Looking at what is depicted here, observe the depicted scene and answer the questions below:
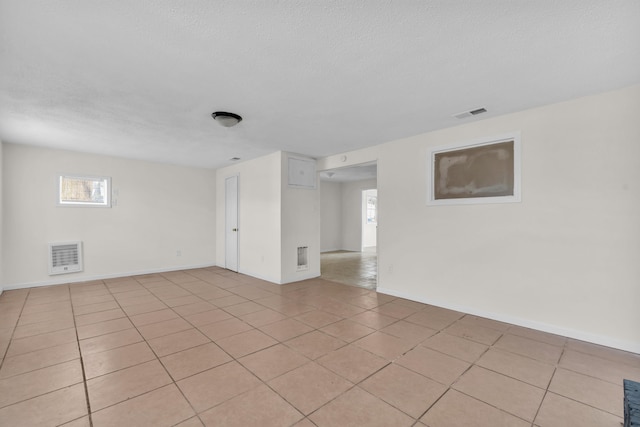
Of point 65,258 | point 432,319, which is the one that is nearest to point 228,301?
point 432,319

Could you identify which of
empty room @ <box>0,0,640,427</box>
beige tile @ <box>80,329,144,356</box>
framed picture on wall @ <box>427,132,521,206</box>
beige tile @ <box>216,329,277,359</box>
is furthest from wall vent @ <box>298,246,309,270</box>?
beige tile @ <box>80,329,144,356</box>

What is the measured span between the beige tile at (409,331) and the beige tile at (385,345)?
9 cm

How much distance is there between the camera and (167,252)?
6242mm

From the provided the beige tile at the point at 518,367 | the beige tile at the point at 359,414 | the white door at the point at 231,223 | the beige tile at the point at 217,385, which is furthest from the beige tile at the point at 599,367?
the white door at the point at 231,223

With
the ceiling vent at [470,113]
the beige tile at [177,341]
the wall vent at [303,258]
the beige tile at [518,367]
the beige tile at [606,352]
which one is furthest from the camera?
the wall vent at [303,258]

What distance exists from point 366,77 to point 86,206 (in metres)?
5.75

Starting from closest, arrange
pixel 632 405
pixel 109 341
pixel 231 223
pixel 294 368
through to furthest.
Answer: pixel 632 405
pixel 294 368
pixel 109 341
pixel 231 223

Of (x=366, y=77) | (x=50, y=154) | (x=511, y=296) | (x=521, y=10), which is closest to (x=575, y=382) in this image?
(x=511, y=296)

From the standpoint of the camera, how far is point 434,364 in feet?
7.59

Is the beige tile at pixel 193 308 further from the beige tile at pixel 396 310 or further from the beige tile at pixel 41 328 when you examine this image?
the beige tile at pixel 396 310

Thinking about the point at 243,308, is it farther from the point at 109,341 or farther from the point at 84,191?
the point at 84,191

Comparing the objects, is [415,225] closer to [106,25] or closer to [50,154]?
[106,25]

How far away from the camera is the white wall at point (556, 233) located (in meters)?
2.54

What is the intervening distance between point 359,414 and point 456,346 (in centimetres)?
139
